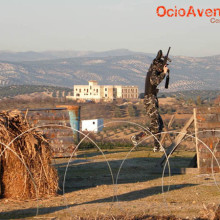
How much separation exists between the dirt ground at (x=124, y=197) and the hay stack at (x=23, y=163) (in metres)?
0.35

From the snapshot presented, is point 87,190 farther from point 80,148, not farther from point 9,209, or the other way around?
point 80,148

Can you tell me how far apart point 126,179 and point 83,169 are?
2.40 metres

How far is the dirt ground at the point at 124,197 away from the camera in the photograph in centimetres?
1160

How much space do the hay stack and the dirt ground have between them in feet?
1.15

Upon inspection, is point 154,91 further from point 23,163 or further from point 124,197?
point 23,163

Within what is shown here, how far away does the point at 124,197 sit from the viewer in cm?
1370

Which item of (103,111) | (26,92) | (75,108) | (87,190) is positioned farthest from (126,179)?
(26,92)

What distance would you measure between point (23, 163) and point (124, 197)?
2184 mm

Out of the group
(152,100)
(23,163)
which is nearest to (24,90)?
(152,100)

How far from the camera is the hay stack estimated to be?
13.5m

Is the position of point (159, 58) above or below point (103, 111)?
above

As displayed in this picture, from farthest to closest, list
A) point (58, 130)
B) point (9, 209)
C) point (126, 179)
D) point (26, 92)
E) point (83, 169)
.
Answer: point (26, 92) → point (58, 130) → point (83, 169) → point (126, 179) → point (9, 209)

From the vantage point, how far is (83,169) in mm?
18797

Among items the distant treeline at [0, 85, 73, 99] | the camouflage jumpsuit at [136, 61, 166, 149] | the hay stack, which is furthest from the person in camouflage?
the distant treeline at [0, 85, 73, 99]
